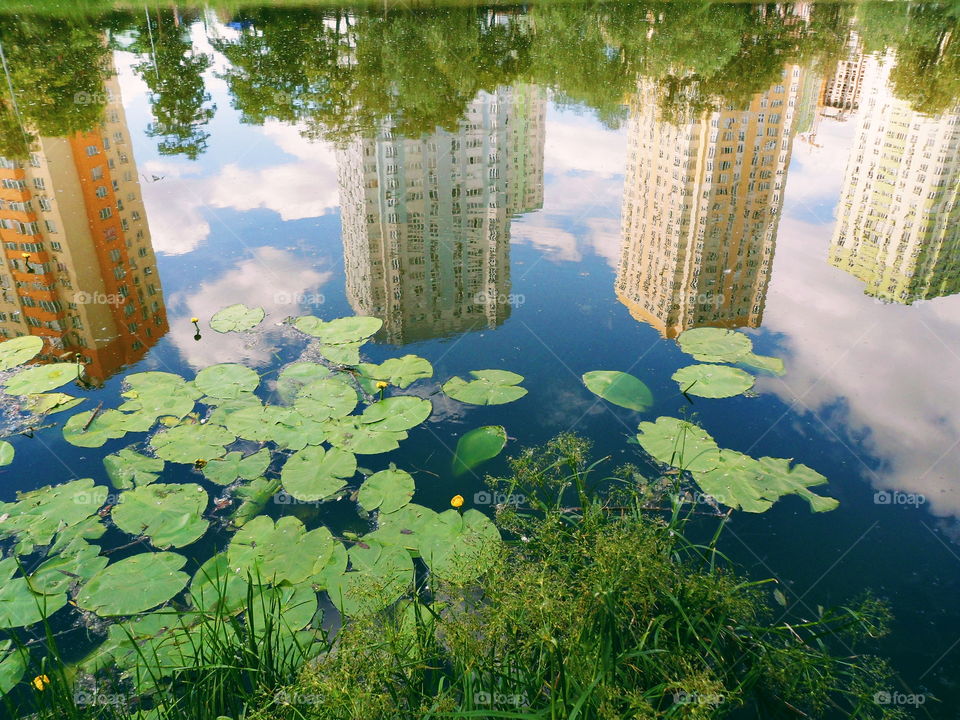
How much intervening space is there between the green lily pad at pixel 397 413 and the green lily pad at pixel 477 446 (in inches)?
16.3

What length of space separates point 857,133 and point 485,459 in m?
11.0

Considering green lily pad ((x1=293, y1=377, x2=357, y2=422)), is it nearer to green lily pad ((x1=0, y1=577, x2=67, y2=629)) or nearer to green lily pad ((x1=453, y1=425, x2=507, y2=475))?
green lily pad ((x1=453, y1=425, x2=507, y2=475))

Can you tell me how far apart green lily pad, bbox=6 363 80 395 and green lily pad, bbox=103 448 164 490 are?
1315 millimetres

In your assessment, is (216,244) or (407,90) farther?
(407,90)

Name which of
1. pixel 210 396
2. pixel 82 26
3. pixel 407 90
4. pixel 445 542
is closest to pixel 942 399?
pixel 445 542

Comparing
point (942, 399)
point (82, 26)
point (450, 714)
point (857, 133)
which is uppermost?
point (82, 26)

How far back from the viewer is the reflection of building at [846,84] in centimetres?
1382

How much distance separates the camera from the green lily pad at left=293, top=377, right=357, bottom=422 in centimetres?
495

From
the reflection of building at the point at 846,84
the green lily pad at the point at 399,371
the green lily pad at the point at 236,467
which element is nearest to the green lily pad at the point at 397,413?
the green lily pad at the point at 399,371

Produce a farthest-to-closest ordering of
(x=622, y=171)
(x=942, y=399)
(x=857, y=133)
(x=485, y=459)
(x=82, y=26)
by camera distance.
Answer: (x=82, y=26) → (x=857, y=133) → (x=622, y=171) → (x=942, y=399) → (x=485, y=459)

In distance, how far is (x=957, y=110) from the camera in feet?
40.4

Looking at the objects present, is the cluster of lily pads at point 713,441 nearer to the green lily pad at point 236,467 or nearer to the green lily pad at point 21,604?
the green lily pad at point 236,467

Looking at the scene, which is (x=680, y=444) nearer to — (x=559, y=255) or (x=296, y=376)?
(x=296, y=376)

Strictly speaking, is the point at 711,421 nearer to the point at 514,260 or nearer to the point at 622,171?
the point at 514,260
